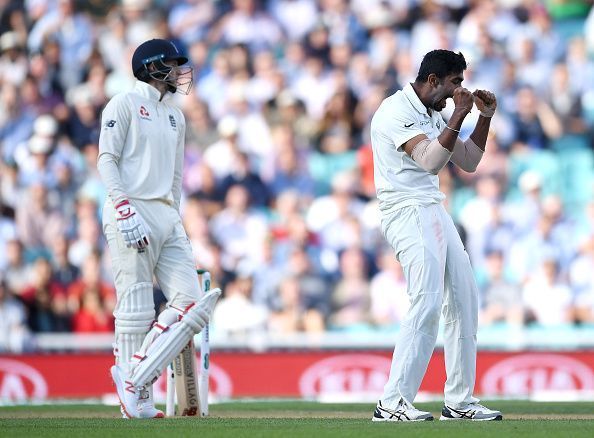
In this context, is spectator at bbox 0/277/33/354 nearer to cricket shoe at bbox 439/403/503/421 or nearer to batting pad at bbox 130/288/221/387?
batting pad at bbox 130/288/221/387

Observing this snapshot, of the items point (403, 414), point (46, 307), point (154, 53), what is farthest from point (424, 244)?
point (46, 307)

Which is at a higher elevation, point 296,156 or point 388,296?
point 296,156

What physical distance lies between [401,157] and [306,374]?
18.1ft

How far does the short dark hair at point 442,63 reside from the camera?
675 centimetres

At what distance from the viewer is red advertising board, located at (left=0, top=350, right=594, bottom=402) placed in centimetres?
1170

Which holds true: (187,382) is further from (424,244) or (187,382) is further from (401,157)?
(401,157)

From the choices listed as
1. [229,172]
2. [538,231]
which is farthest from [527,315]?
[229,172]

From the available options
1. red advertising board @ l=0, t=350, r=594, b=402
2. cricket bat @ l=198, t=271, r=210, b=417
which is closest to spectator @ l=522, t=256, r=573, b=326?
red advertising board @ l=0, t=350, r=594, b=402

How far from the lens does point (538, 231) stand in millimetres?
13023

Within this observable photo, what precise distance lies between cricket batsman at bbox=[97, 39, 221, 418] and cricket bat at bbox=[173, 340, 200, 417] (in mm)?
338

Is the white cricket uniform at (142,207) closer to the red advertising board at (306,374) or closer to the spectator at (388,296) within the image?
the red advertising board at (306,374)

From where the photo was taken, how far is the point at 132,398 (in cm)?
702

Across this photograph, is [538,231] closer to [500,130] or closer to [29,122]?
[500,130]

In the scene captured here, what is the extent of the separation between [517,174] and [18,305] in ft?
18.7
